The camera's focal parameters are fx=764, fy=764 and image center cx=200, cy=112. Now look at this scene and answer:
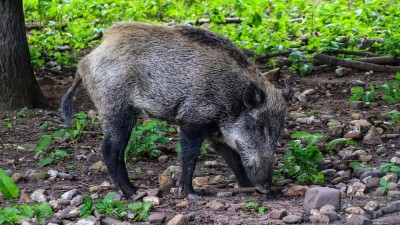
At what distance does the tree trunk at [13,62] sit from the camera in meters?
7.36

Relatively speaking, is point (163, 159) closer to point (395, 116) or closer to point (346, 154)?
point (346, 154)

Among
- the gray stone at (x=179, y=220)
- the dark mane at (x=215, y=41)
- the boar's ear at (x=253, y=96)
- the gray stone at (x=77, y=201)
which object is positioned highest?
the dark mane at (x=215, y=41)

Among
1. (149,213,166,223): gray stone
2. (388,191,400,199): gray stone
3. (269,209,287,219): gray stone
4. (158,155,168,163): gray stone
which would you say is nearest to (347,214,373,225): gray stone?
(269,209,287,219): gray stone

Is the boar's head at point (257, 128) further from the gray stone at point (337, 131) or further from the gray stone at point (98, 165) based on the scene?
the gray stone at point (337, 131)

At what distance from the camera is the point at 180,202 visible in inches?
201

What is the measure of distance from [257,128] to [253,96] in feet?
0.80

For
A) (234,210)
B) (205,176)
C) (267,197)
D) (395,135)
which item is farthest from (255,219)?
(395,135)

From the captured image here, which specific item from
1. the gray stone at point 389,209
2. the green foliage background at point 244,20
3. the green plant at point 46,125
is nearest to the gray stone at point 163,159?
the green plant at point 46,125

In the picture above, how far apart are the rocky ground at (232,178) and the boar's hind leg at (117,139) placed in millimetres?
143

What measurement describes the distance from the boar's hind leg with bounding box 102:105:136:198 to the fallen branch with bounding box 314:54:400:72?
384 cm

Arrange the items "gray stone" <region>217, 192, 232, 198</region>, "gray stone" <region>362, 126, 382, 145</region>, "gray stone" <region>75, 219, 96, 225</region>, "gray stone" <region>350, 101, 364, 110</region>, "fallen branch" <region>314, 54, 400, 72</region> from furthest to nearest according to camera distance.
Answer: "fallen branch" <region>314, 54, 400, 72</region> < "gray stone" <region>350, 101, 364, 110</region> < "gray stone" <region>362, 126, 382, 145</region> < "gray stone" <region>217, 192, 232, 198</region> < "gray stone" <region>75, 219, 96, 225</region>

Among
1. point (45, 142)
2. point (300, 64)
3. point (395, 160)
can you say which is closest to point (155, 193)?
point (45, 142)

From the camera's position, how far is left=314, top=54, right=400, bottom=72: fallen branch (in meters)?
8.65

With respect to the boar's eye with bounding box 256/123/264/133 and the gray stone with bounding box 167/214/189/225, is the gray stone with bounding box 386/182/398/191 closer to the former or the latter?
the boar's eye with bounding box 256/123/264/133
